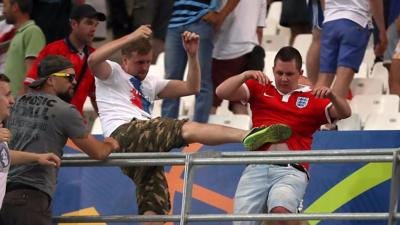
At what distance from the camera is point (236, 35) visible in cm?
1288

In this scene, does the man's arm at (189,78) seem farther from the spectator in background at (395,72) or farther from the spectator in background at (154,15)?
the spectator in background at (154,15)

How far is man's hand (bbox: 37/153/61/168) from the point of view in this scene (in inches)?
375

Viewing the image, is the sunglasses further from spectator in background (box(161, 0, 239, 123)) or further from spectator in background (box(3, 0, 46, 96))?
spectator in background (box(3, 0, 46, 96))

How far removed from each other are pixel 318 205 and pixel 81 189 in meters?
1.85

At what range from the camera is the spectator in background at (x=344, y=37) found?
12.0 metres

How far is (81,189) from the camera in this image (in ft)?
36.7

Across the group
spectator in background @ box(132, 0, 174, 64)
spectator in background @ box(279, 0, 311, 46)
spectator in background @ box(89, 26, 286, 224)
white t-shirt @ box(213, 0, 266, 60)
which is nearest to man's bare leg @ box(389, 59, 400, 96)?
white t-shirt @ box(213, 0, 266, 60)

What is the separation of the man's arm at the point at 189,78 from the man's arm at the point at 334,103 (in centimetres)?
94

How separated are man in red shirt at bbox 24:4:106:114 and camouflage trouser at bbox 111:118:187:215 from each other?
159 centimetres

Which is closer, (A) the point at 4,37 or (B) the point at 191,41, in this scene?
(B) the point at 191,41

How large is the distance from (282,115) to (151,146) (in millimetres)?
946

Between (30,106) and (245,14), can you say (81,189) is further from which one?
(245,14)

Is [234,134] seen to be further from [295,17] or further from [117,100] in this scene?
[295,17]

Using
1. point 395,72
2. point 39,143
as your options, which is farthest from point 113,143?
point 395,72
